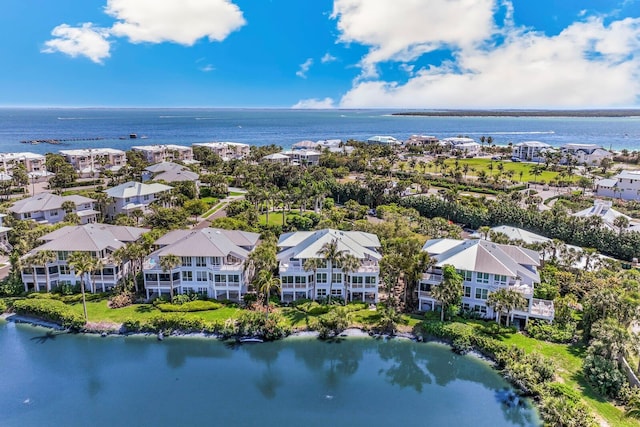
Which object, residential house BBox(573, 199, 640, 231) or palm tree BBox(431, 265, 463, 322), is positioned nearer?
palm tree BBox(431, 265, 463, 322)

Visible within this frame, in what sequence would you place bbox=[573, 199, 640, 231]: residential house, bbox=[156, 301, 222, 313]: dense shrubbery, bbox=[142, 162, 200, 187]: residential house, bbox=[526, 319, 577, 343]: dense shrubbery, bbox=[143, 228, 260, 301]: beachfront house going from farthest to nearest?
bbox=[142, 162, 200, 187]: residential house → bbox=[573, 199, 640, 231]: residential house → bbox=[143, 228, 260, 301]: beachfront house → bbox=[156, 301, 222, 313]: dense shrubbery → bbox=[526, 319, 577, 343]: dense shrubbery

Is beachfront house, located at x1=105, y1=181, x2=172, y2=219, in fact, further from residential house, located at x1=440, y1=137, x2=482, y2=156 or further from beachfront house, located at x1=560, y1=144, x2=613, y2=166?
beachfront house, located at x1=560, y1=144, x2=613, y2=166

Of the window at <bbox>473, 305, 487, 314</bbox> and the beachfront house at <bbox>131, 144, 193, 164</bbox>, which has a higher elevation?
the beachfront house at <bbox>131, 144, 193, 164</bbox>

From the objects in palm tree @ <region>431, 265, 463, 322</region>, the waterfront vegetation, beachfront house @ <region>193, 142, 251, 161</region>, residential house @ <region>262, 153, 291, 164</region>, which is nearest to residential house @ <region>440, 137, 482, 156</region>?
residential house @ <region>262, 153, 291, 164</region>

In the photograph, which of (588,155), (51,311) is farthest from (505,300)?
(588,155)

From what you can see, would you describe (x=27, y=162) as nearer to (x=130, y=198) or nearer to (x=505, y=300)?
(x=130, y=198)

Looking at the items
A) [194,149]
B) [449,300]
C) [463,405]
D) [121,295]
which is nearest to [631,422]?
[463,405]

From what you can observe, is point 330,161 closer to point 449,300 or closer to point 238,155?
point 238,155
